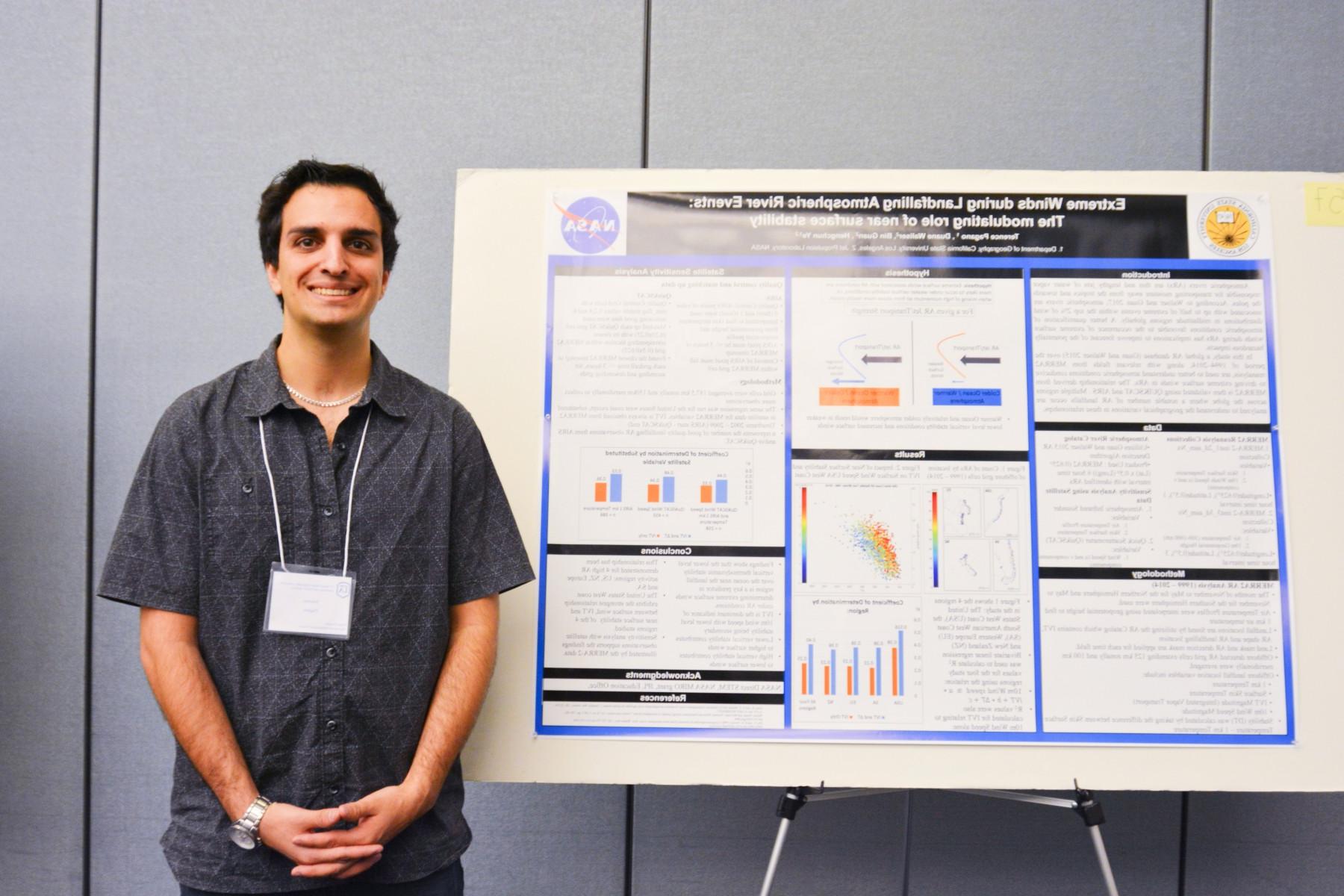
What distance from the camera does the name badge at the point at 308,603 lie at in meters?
1.31

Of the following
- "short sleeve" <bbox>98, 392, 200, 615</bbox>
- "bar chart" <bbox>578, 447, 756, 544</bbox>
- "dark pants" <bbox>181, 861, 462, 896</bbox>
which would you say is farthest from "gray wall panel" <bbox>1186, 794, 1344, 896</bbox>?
"short sleeve" <bbox>98, 392, 200, 615</bbox>

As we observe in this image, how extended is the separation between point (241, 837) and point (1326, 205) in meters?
2.31

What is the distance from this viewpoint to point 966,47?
2127 millimetres

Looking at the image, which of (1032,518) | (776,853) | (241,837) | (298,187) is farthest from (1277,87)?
(241,837)

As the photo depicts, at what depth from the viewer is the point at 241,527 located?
1313 millimetres

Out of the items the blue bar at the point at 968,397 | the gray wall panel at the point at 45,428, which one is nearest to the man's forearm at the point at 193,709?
the gray wall panel at the point at 45,428

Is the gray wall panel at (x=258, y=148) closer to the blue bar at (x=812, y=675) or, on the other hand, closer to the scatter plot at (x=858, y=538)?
the scatter plot at (x=858, y=538)

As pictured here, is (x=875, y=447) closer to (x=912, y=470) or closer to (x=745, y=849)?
(x=912, y=470)

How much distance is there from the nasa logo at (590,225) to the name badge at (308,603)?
841 millimetres

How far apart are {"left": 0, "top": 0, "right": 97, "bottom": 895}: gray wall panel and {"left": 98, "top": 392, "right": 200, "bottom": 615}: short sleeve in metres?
1.09

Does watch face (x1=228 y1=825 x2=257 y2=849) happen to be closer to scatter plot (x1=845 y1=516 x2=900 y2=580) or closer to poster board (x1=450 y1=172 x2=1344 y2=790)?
poster board (x1=450 y1=172 x2=1344 y2=790)

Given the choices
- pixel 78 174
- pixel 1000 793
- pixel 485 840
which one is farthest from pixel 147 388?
pixel 1000 793

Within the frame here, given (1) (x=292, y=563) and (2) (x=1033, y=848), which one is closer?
(1) (x=292, y=563)

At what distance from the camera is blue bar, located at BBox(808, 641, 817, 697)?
167 cm
